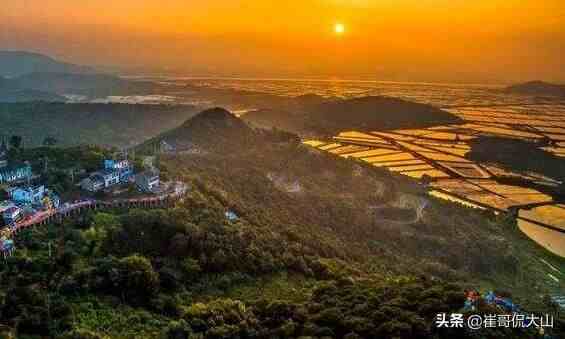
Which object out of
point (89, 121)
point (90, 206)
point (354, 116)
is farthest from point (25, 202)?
point (354, 116)

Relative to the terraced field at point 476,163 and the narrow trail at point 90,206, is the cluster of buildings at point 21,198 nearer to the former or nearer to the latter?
the narrow trail at point 90,206

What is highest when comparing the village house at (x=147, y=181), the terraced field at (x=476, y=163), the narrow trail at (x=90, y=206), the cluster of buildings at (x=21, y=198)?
the village house at (x=147, y=181)

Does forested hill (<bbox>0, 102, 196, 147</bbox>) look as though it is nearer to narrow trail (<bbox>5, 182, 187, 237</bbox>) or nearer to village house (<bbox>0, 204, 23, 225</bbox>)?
narrow trail (<bbox>5, 182, 187, 237</bbox>)

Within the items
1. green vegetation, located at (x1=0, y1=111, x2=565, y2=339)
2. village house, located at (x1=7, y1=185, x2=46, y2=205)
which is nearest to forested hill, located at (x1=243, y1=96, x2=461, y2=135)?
green vegetation, located at (x1=0, y1=111, x2=565, y2=339)

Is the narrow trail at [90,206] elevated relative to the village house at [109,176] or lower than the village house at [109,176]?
lower

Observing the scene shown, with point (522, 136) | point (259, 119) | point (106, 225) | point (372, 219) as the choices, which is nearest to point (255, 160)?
point (372, 219)

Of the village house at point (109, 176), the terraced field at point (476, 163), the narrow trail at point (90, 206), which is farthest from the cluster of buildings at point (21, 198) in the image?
the terraced field at point (476, 163)
